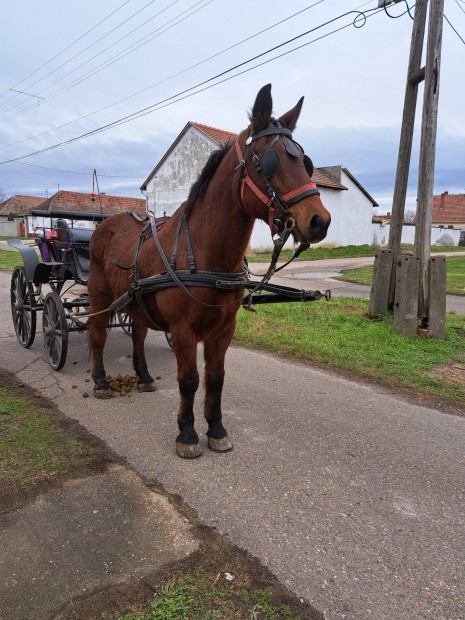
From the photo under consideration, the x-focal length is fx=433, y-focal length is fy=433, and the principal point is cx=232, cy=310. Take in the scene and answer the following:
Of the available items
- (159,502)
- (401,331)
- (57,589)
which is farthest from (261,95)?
(401,331)

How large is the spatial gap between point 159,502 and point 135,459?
Result: 631mm

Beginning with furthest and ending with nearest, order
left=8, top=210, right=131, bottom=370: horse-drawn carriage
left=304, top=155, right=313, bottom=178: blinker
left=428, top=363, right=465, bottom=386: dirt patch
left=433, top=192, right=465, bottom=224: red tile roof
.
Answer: left=433, top=192, right=465, bottom=224: red tile roof, left=8, top=210, right=131, bottom=370: horse-drawn carriage, left=428, top=363, right=465, bottom=386: dirt patch, left=304, top=155, right=313, bottom=178: blinker

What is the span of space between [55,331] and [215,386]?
110 inches

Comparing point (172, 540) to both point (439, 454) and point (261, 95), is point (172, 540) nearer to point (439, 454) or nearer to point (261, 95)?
point (439, 454)

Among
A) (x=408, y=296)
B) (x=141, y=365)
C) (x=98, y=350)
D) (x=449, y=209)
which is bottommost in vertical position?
(x=141, y=365)

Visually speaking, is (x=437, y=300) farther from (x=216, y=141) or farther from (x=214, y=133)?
(x=214, y=133)

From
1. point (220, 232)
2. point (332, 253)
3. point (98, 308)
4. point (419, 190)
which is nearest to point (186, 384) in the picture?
point (220, 232)

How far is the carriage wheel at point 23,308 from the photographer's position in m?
6.23

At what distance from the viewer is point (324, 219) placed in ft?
7.88

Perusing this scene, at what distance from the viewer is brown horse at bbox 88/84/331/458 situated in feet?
8.38

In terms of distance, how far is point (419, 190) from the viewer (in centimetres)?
676

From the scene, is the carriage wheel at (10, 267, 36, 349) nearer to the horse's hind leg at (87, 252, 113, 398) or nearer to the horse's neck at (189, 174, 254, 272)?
the horse's hind leg at (87, 252, 113, 398)

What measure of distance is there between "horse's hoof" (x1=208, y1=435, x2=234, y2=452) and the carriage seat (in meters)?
3.63

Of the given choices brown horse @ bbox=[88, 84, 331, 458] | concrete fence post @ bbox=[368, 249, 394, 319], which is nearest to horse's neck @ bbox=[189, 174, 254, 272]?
brown horse @ bbox=[88, 84, 331, 458]
